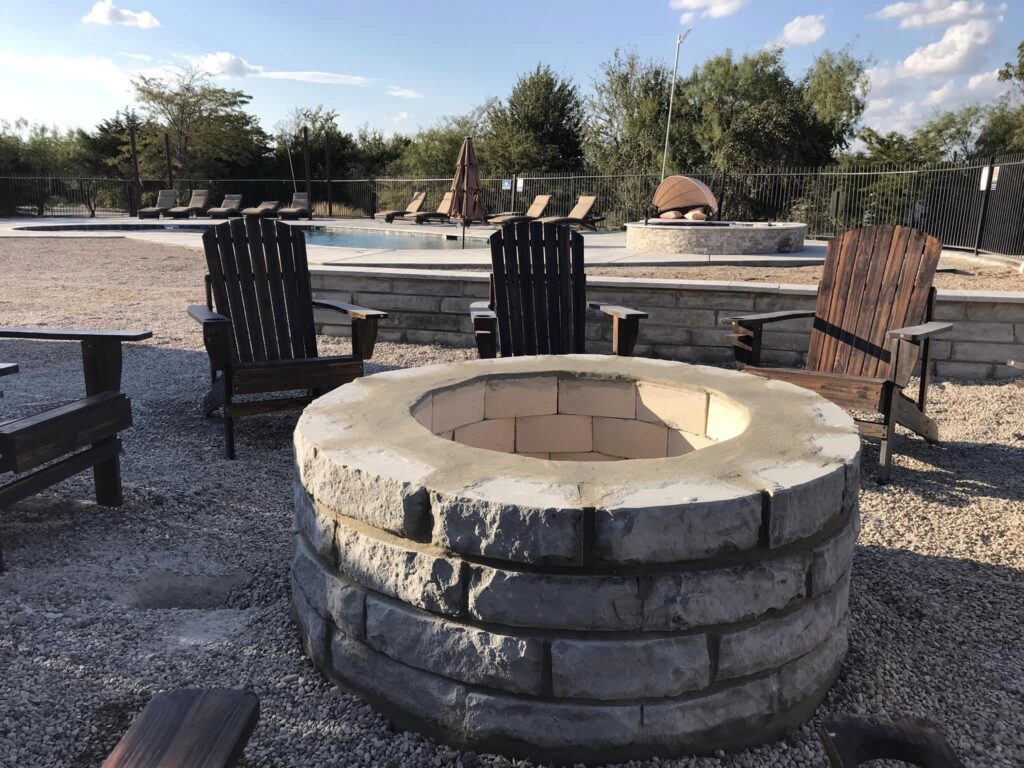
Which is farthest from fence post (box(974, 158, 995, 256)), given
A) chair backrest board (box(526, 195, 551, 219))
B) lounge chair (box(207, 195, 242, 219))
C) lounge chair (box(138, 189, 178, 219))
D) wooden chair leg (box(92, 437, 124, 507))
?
lounge chair (box(138, 189, 178, 219))

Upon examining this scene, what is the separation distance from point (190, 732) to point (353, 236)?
57.1 feet

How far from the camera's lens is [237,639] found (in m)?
2.27

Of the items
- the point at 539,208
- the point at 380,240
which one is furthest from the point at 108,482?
the point at 539,208

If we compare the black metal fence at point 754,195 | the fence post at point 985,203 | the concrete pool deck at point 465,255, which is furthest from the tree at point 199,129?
the fence post at point 985,203

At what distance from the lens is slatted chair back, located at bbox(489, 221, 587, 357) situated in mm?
4438

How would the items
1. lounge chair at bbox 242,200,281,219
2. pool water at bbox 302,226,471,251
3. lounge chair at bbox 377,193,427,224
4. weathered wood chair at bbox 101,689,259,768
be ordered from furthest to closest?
1. lounge chair at bbox 377,193,427,224
2. lounge chair at bbox 242,200,281,219
3. pool water at bbox 302,226,471,251
4. weathered wood chair at bbox 101,689,259,768

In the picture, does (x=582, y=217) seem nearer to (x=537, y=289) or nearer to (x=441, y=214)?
(x=441, y=214)

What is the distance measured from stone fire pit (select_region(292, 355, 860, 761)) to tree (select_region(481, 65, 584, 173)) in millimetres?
25385

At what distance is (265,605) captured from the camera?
8.25ft

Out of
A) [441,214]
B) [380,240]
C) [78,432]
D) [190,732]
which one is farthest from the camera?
[441,214]

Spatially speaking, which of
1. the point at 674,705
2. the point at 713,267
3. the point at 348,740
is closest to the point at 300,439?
the point at 348,740

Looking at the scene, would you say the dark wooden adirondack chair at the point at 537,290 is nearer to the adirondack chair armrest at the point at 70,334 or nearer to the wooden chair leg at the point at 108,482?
the adirondack chair armrest at the point at 70,334

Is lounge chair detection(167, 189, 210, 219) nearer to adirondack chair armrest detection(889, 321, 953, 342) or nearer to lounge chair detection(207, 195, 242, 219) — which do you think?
lounge chair detection(207, 195, 242, 219)

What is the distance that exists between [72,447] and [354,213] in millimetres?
24044
